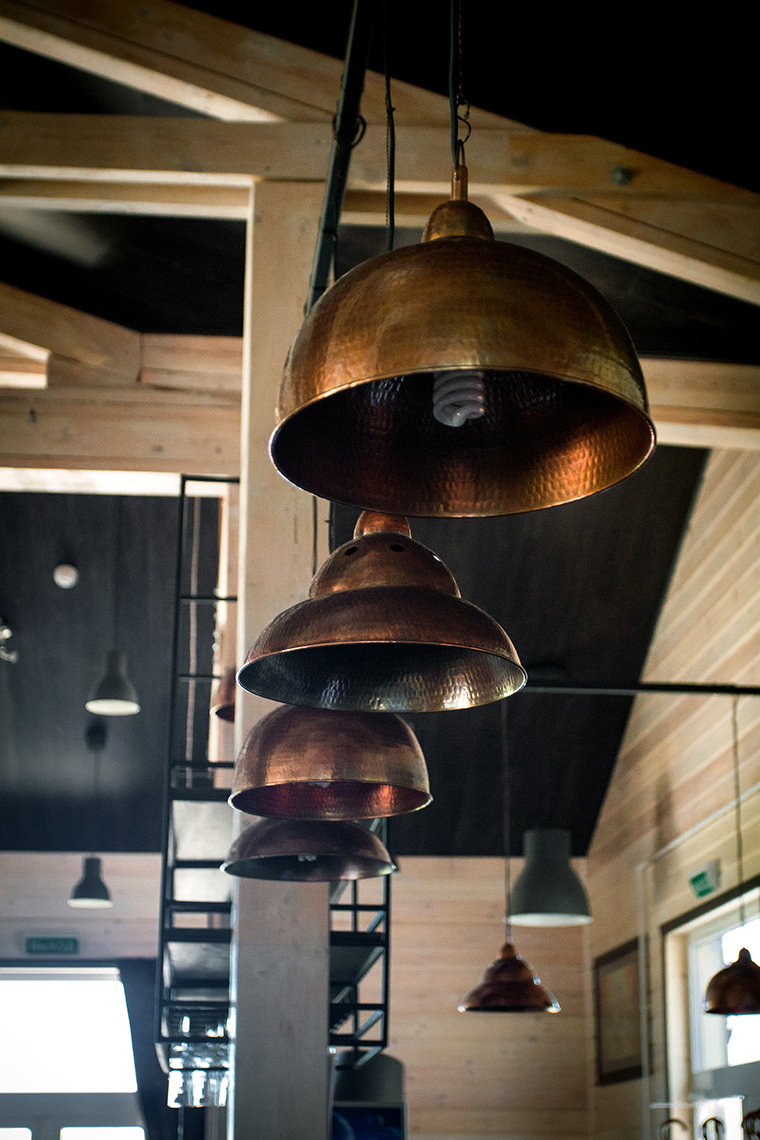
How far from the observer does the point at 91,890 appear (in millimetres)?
10156

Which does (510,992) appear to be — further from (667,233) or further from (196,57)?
(196,57)

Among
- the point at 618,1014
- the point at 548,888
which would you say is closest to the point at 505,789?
the point at 548,888

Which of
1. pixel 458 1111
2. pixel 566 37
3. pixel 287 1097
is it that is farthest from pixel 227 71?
pixel 458 1111

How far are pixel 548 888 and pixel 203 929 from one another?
4.36 meters

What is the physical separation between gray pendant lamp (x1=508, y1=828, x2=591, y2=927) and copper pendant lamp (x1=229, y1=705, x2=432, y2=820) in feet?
20.5

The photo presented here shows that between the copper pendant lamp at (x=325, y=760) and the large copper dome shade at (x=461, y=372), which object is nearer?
the large copper dome shade at (x=461, y=372)

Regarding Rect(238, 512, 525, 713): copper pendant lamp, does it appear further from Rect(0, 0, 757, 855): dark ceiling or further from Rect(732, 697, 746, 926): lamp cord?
Rect(732, 697, 746, 926): lamp cord

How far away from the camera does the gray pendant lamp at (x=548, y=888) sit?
8.97 meters

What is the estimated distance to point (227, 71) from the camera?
505 cm

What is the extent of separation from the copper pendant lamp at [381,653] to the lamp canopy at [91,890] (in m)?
8.26

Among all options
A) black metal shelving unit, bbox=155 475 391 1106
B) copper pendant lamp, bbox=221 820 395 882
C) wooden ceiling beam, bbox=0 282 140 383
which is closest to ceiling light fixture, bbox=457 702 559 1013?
black metal shelving unit, bbox=155 475 391 1106

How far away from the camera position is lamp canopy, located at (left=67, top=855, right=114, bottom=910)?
10102 mm

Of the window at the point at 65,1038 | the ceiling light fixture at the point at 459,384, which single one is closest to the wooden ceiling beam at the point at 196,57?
the ceiling light fixture at the point at 459,384

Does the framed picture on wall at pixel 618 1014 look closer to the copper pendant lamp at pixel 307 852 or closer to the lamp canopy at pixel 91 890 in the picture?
the lamp canopy at pixel 91 890
